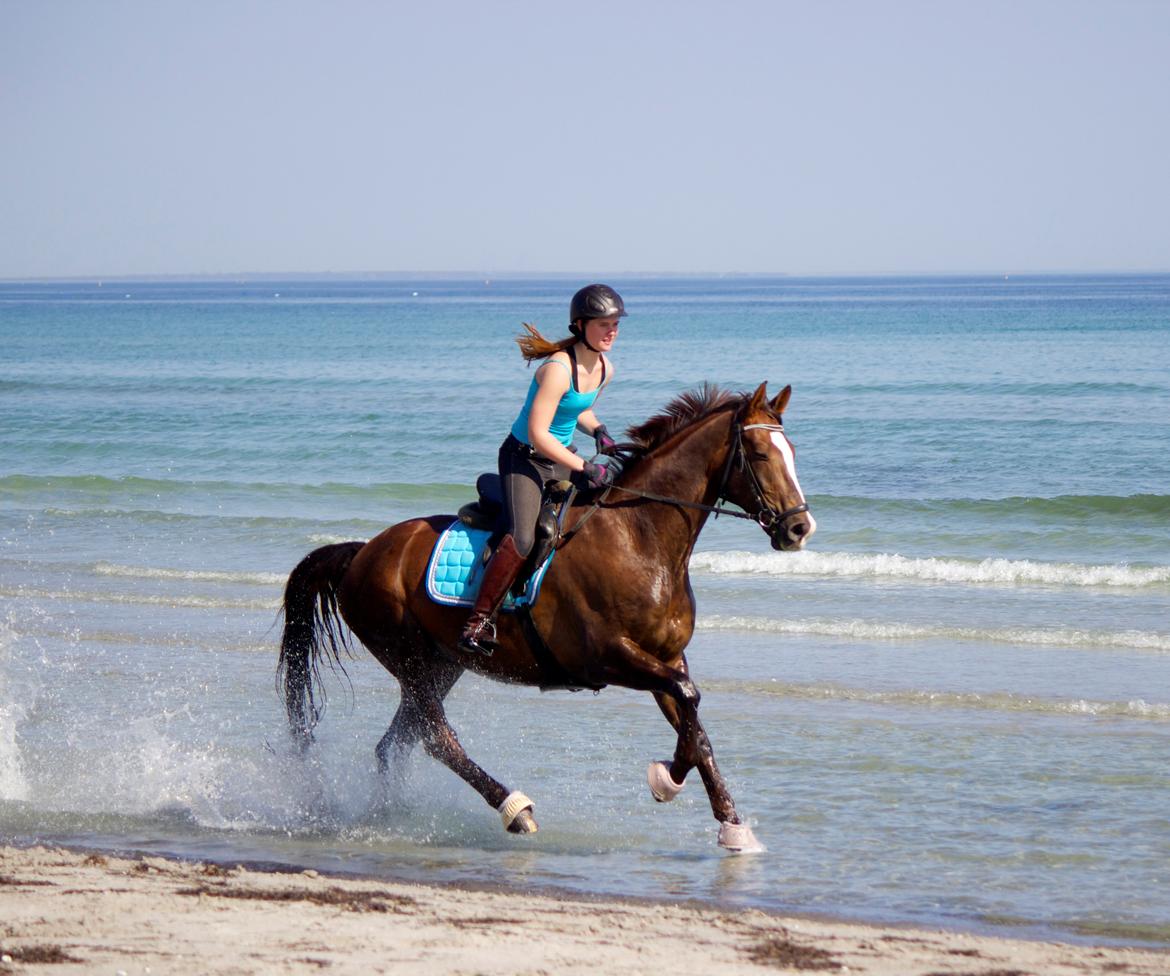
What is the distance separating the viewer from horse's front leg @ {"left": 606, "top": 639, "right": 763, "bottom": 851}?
7.33 metres

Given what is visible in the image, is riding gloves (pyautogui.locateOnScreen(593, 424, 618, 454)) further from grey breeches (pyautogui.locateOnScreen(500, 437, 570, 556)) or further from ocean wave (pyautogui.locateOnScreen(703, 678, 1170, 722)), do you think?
ocean wave (pyautogui.locateOnScreen(703, 678, 1170, 722))

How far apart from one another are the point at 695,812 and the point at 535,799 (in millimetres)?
954

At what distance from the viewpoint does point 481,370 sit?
172 feet

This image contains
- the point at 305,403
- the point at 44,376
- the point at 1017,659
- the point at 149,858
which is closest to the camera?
the point at 149,858

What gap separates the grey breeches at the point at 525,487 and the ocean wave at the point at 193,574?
8.53m

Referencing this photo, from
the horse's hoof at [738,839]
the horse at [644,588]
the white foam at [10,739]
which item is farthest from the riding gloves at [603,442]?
the white foam at [10,739]

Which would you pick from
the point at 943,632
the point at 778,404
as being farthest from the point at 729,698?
the point at 778,404

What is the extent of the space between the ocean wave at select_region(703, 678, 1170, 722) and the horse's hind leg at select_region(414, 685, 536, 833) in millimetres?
3209

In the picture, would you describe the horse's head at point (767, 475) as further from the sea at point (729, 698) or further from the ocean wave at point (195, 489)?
the ocean wave at point (195, 489)

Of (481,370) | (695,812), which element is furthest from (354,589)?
(481,370)

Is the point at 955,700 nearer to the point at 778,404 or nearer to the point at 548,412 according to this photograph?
the point at 778,404

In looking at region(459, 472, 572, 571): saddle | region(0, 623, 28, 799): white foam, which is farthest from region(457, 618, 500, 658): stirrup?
region(0, 623, 28, 799): white foam

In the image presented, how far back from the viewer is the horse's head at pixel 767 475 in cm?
714

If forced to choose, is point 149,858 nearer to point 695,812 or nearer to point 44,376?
point 695,812
